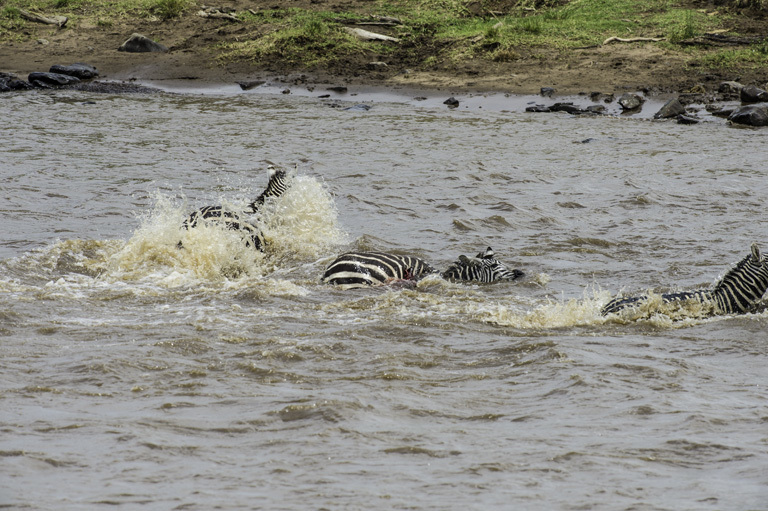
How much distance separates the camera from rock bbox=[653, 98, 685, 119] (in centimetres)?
1773

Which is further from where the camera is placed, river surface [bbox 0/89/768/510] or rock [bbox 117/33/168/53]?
Answer: rock [bbox 117/33/168/53]

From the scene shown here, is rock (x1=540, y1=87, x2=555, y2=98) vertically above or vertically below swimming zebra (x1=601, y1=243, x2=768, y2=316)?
above

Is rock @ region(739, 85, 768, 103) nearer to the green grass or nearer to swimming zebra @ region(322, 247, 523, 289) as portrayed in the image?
the green grass

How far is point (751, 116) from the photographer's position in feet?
55.7

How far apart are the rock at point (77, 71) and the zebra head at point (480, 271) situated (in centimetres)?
1809

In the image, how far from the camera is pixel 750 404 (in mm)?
4699

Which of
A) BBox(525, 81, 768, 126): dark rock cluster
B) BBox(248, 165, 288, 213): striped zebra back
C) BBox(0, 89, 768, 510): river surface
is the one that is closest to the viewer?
BBox(0, 89, 768, 510): river surface

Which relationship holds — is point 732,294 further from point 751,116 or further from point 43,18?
point 43,18

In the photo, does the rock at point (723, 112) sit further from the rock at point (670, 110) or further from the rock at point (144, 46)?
the rock at point (144, 46)

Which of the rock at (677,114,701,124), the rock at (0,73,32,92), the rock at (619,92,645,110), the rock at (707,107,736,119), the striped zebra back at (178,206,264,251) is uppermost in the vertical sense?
the rock at (0,73,32,92)

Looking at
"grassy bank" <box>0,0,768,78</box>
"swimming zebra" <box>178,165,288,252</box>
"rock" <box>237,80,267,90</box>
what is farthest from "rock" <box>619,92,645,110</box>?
"swimming zebra" <box>178,165,288,252</box>

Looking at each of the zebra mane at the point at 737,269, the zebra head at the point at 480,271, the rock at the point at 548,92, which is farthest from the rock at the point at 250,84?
the zebra mane at the point at 737,269

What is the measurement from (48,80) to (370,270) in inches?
706

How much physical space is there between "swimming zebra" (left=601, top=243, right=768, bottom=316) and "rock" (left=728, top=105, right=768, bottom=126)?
1128 centimetres
